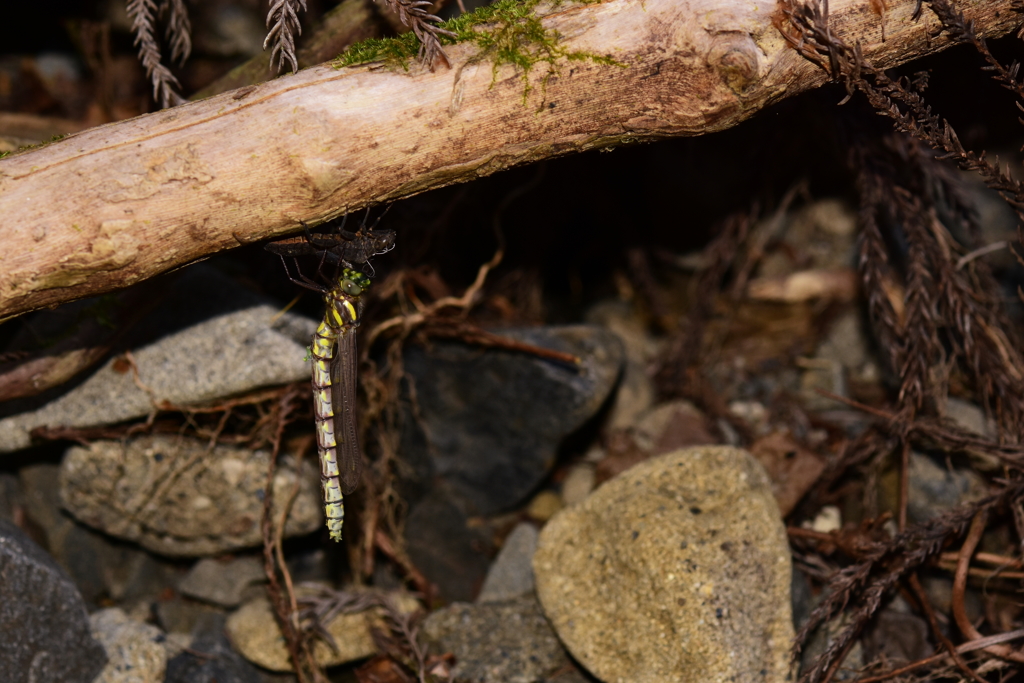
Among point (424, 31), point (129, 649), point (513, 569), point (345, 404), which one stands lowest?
point (513, 569)

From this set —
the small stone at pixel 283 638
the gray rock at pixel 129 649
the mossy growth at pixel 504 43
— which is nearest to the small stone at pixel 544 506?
the small stone at pixel 283 638

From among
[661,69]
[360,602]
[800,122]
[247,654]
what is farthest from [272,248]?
[800,122]

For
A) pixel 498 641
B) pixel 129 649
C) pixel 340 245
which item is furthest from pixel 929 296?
pixel 129 649

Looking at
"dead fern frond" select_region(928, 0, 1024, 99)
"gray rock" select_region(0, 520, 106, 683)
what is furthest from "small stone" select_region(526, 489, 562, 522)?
"dead fern frond" select_region(928, 0, 1024, 99)

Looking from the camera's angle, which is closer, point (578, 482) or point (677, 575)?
point (677, 575)

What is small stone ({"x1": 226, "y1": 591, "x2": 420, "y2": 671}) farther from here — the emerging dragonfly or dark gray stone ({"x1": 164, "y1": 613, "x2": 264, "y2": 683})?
the emerging dragonfly

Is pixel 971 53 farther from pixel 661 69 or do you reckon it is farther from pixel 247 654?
pixel 247 654

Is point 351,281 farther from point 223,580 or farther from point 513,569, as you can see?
point 223,580
